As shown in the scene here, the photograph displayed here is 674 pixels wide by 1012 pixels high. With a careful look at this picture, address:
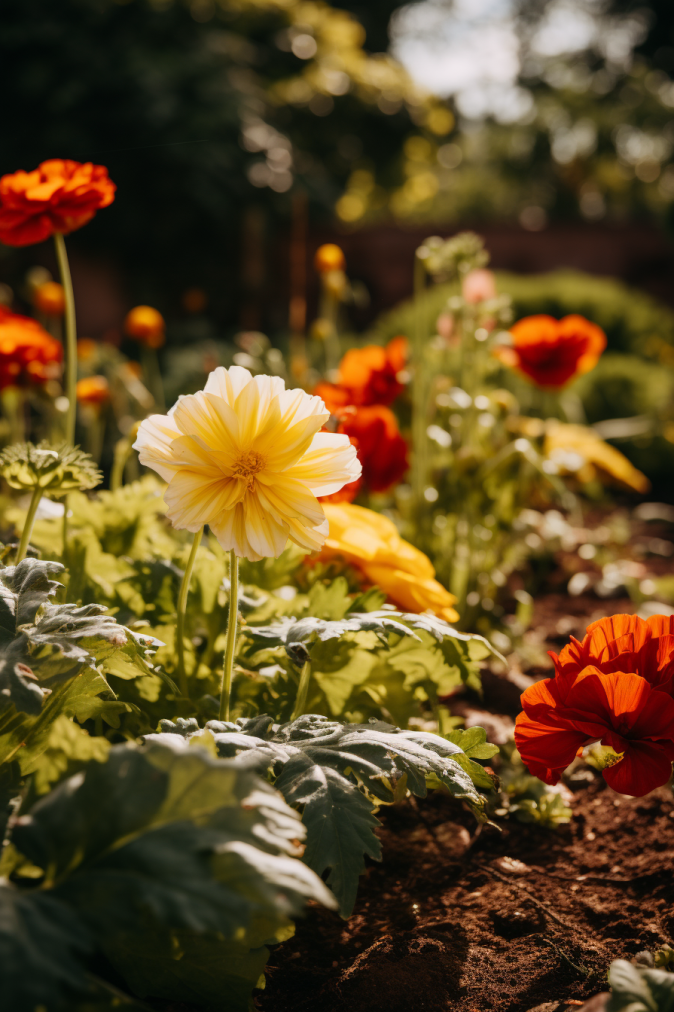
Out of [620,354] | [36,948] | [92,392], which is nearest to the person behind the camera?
[36,948]

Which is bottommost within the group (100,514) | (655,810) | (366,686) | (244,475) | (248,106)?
(655,810)

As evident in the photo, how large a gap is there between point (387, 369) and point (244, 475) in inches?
43.6

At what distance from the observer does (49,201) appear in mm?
1351

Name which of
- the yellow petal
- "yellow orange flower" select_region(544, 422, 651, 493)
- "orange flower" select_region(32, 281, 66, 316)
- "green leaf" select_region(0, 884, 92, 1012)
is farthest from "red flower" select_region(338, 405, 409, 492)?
"orange flower" select_region(32, 281, 66, 316)

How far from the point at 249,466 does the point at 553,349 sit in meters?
1.59

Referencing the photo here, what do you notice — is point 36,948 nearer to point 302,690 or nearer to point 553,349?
point 302,690

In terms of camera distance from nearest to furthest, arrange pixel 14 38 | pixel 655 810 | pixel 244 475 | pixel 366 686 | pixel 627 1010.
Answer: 1. pixel 627 1010
2. pixel 244 475
3. pixel 366 686
4. pixel 655 810
5. pixel 14 38

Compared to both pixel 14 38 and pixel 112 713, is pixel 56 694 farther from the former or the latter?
pixel 14 38

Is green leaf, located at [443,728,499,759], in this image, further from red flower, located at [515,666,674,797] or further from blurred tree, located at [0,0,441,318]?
blurred tree, located at [0,0,441,318]

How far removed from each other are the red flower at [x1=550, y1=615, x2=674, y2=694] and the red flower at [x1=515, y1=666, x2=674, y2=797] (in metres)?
0.02

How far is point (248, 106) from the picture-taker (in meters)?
9.26

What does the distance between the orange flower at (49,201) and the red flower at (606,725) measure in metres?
1.11

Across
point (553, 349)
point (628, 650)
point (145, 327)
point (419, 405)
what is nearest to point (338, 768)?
point (628, 650)

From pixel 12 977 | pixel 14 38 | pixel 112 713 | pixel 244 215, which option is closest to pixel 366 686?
pixel 112 713
